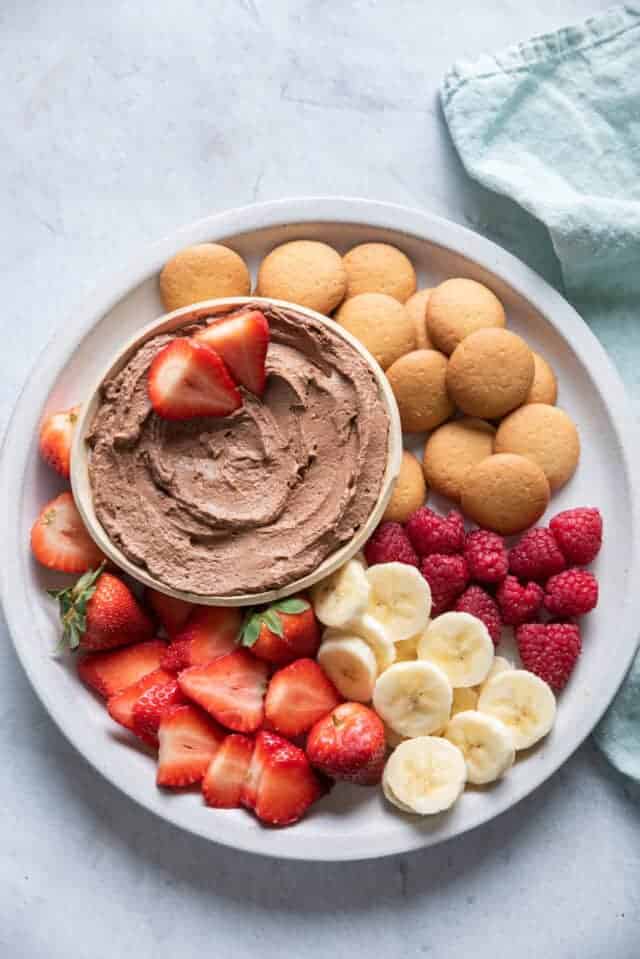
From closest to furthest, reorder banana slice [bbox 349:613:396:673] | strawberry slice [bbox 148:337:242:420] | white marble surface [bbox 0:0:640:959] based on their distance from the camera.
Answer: strawberry slice [bbox 148:337:242:420]
banana slice [bbox 349:613:396:673]
white marble surface [bbox 0:0:640:959]

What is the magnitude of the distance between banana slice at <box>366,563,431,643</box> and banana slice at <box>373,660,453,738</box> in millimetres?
88

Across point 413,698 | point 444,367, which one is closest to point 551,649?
point 413,698

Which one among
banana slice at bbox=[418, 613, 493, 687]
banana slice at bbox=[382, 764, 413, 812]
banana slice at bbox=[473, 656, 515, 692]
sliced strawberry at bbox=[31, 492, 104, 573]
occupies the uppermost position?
sliced strawberry at bbox=[31, 492, 104, 573]

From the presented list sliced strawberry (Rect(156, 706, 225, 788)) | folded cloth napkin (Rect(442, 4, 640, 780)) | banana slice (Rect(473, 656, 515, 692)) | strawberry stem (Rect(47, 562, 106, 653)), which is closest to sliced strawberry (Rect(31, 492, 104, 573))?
strawberry stem (Rect(47, 562, 106, 653))

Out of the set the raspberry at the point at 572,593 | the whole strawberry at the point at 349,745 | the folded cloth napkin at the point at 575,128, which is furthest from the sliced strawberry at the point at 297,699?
the folded cloth napkin at the point at 575,128

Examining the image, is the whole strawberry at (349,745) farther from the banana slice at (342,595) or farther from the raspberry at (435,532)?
the raspberry at (435,532)

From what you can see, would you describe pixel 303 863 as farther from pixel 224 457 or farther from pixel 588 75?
pixel 588 75

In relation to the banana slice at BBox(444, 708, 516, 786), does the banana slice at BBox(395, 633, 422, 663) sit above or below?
above

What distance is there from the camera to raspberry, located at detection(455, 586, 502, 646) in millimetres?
2434

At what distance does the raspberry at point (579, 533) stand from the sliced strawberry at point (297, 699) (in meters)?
0.66

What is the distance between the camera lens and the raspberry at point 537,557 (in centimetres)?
243

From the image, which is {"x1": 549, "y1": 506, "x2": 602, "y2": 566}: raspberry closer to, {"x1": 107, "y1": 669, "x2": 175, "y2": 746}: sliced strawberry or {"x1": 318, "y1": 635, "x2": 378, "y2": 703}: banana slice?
{"x1": 318, "y1": 635, "x2": 378, "y2": 703}: banana slice

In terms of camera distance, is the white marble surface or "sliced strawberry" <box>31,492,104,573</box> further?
the white marble surface

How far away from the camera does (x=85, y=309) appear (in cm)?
257
